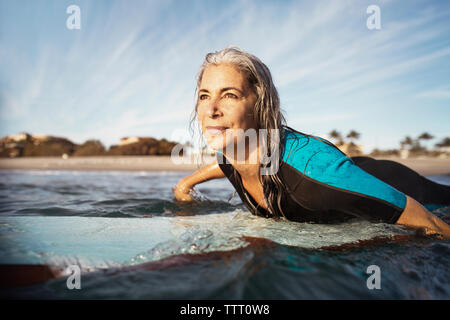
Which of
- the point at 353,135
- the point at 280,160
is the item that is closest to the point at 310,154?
the point at 280,160

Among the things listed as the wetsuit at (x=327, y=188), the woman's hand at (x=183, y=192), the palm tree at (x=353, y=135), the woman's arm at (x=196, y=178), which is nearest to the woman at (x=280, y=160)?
the wetsuit at (x=327, y=188)

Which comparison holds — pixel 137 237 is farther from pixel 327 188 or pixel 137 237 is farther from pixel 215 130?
pixel 327 188

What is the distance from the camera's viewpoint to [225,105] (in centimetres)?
179

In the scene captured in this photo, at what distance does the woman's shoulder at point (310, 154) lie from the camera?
170 cm

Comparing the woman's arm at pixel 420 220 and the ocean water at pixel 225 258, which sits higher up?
the woman's arm at pixel 420 220

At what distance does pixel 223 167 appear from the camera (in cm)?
253

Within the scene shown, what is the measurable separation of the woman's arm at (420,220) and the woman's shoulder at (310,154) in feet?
1.55

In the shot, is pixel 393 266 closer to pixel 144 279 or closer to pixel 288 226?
pixel 288 226

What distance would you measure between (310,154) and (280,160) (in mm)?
206

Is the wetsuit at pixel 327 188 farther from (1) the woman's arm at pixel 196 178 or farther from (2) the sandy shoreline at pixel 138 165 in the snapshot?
(2) the sandy shoreline at pixel 138 165

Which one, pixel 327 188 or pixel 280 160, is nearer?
pixel 327 188
